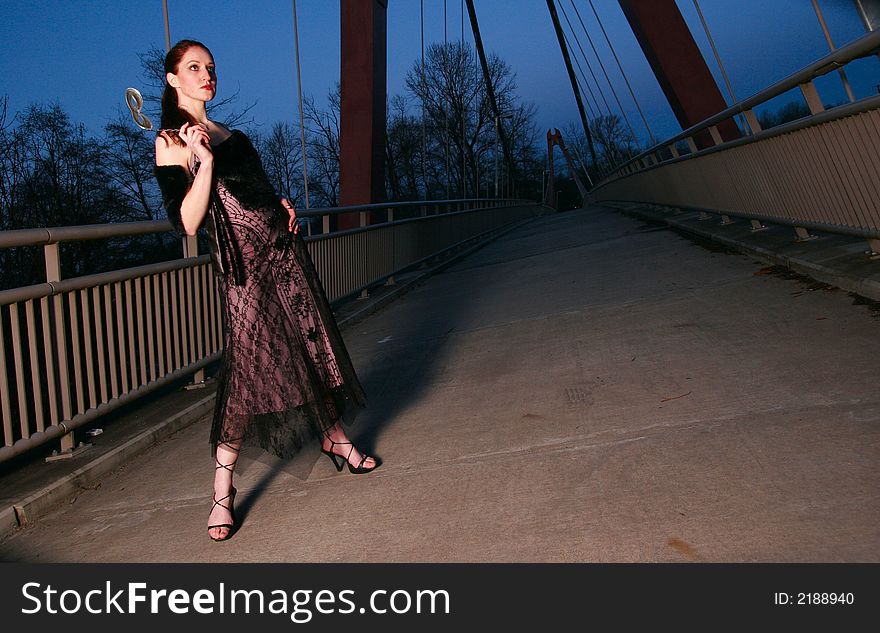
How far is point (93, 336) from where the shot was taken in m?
4.40

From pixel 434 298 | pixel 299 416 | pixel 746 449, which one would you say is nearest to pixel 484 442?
pixel 299 416

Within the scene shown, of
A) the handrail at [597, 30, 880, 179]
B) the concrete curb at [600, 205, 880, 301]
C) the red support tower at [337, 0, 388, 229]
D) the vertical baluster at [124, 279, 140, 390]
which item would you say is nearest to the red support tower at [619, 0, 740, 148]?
the red support tower at [337, 0, 388, 229]

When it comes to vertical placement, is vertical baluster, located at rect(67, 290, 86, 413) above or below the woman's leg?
above

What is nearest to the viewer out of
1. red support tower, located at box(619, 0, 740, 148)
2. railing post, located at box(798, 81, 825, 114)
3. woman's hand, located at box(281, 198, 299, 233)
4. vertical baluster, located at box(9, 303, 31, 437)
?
woman's hand, located at box(281, 198, 299, 233)

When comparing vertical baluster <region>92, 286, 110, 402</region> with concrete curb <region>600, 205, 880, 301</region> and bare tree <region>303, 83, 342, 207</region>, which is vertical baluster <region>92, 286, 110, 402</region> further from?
bare tree <region>303, 83, 342, 207</region>

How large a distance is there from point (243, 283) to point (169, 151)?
1.67 ft

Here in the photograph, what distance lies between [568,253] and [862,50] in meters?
7.60

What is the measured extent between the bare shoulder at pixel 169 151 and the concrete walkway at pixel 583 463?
1.11 m

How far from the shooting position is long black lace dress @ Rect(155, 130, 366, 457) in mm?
3223

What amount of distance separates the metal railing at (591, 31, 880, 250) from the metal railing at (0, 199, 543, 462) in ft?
12.7

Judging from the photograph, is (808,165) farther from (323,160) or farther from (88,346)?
(323,160)

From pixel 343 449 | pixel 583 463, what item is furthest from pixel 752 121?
pixel 343 449

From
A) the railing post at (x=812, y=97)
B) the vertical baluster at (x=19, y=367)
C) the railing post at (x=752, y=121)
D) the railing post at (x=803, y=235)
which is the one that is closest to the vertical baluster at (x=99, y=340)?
the vertical baluster at (x=19, y=367)

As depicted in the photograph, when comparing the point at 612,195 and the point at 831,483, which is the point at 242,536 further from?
the point at 612,195
